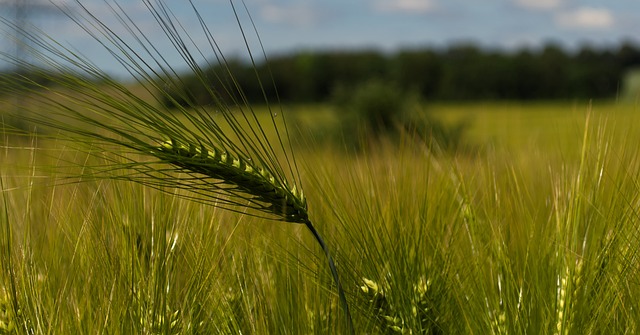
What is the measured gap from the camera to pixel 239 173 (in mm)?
1355

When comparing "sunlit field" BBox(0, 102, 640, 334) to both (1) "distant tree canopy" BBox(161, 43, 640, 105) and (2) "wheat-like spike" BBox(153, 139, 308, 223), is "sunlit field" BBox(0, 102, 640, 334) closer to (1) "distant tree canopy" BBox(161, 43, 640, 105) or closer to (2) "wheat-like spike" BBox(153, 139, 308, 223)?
(2) "wheat-like spike" BBox(153, 139, 308, 223)

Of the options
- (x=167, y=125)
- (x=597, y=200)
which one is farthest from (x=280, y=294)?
(x=597, y=200)

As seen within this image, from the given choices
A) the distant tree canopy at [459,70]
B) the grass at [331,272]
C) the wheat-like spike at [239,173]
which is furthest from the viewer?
the distant tree canopy at [459,70]

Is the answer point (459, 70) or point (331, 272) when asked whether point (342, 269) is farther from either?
point (459, 70)

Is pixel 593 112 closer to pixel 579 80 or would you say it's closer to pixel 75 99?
pixel 75 99

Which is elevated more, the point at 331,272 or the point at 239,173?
the point at 239,173

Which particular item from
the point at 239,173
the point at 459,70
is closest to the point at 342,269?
the point at 239,173

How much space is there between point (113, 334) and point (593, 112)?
127cm

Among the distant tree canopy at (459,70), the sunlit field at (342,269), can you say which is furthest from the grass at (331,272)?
the distant tree canopy at (459,70)

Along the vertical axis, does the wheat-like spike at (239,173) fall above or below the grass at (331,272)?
above

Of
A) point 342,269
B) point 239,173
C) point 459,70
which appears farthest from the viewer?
point 459,70

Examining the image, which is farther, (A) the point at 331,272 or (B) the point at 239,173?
(A) the point at 331,272

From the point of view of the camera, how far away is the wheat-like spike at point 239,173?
4.33ft

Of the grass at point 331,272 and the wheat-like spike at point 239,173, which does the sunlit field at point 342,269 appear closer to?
the grass at point 331,272
